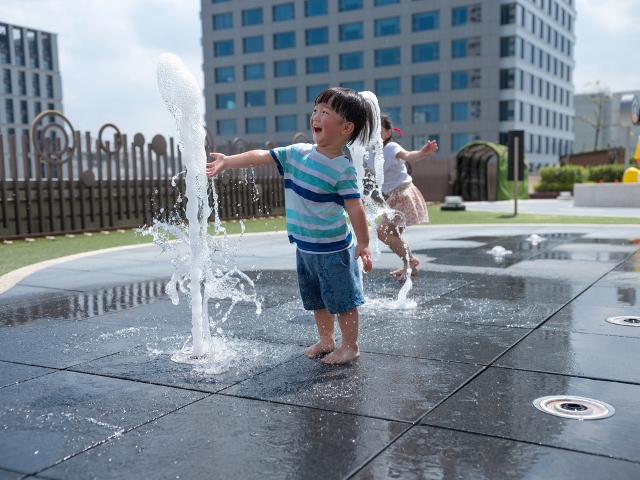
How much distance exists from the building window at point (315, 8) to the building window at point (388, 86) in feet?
31.7

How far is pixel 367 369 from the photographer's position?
11.0 feet

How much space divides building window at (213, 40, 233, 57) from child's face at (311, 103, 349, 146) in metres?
71.7

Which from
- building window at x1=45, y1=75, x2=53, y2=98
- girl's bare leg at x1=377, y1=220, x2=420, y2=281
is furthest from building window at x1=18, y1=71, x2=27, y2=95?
girl's bare leg at x1=377, y1=220, x2=420, y2=281

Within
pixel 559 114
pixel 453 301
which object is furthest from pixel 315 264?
pixel 559 114

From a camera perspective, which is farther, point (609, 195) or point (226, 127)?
point (226, 127)

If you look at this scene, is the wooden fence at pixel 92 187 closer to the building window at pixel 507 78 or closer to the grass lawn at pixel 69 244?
the grass lawn at pixel 69 244

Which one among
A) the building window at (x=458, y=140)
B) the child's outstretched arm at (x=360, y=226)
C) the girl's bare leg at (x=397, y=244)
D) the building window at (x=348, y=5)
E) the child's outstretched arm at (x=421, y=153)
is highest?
the building window at (x=348, y=5)

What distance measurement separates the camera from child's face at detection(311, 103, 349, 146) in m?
3.40

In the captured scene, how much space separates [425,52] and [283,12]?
55.1 feet

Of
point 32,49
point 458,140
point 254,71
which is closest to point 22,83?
point 32,49

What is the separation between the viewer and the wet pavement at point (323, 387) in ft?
7.37

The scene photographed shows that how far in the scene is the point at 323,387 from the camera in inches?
121

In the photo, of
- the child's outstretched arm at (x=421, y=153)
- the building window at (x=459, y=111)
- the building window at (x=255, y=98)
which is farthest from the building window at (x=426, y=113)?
the child's outstretched arm at (x=421, y=153)

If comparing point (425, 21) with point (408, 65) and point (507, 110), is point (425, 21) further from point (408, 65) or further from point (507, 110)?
point (507, 110)
